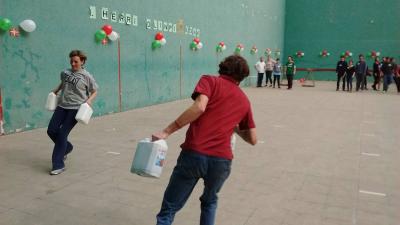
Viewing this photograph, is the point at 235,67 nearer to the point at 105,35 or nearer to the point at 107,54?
the point at 105,35

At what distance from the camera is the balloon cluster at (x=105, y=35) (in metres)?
8.72

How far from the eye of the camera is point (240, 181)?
4.70 meters

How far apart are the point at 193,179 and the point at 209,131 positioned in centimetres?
36

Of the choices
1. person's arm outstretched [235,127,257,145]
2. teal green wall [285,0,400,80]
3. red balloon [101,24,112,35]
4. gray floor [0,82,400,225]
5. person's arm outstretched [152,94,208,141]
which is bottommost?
gray floor [0,82,400,225]

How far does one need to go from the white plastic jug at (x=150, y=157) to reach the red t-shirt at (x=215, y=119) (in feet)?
0.62

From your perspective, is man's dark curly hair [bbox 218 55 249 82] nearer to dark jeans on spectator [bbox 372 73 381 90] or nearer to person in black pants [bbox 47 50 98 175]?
person in black pants [bbox 47 50 98 175]

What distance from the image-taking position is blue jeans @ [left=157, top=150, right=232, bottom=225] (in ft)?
8.68

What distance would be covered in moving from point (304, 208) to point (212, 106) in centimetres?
188

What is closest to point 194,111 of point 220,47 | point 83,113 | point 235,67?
point 235,67

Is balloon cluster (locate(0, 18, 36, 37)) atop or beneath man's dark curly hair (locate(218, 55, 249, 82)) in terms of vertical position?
atop

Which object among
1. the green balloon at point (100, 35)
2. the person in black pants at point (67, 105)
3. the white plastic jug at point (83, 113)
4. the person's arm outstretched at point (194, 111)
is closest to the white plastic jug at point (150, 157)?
the person's arm outstretched at point (194, 111)

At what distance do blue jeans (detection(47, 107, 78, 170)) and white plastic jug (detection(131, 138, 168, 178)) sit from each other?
227 cm

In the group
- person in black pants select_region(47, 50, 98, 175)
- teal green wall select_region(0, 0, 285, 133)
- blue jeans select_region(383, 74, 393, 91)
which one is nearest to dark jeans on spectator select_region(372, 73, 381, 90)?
blue jeans select_region(383, 74, 393, 91)

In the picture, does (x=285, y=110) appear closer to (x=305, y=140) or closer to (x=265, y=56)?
(x=305, y=140)
